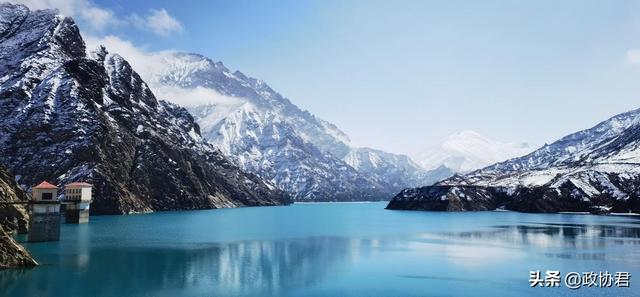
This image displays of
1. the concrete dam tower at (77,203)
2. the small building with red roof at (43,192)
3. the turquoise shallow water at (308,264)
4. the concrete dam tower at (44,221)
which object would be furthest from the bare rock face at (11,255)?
the concrete dam tower at (77,203)

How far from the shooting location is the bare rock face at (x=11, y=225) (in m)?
81.6

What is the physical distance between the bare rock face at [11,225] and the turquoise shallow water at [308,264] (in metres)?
2.96

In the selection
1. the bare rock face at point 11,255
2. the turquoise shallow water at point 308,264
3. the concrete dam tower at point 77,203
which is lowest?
the turquoise shallow water at point 308,264

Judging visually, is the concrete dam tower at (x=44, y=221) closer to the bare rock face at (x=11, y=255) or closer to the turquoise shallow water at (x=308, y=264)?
the turquoise shallow water at (x=308, y=264)

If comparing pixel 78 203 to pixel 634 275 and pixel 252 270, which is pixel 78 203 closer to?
pixel 252 270

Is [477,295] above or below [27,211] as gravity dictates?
below

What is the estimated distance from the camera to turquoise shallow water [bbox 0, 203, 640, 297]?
7319cm

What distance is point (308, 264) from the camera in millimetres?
97875

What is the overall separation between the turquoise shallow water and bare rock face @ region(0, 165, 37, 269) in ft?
9.70

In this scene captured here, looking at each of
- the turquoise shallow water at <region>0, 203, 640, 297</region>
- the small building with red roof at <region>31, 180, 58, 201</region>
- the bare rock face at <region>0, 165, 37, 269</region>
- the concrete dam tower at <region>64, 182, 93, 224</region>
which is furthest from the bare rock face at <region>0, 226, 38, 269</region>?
the concrete dam tower at <region>64, 182, 93, 224</region>

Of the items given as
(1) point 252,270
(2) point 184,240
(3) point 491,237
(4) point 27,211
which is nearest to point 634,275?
(1) point 252,270

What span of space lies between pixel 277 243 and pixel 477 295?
70.1 m

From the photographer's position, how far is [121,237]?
468 ft

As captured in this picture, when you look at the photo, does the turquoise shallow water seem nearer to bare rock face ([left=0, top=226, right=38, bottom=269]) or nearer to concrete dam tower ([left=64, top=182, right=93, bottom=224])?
bare rock face ([left=0, top=226, right=38, bottom=269])
